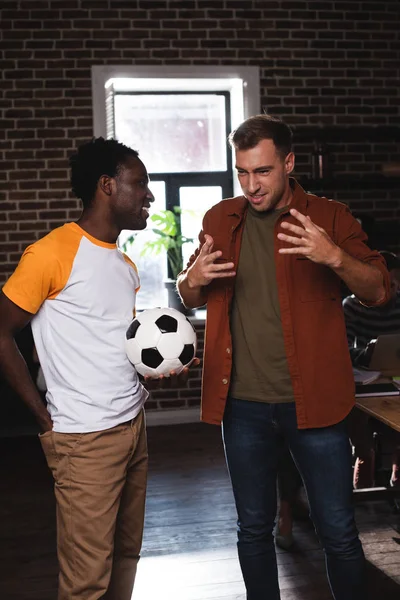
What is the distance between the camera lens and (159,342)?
179 centimetres

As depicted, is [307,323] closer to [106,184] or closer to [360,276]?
[360,276]

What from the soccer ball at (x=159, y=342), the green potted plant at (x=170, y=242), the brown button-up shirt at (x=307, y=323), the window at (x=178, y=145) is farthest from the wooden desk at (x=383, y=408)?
the window at (x=178, y=145)

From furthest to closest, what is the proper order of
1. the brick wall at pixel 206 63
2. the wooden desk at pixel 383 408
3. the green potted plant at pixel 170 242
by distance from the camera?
1. the green potted plant at pixel 170 242
2. the brick wall at pixel 206 63
3. the wooden desk at pixel 383 408

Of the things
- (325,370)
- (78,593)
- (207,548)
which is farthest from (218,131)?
(78,593)

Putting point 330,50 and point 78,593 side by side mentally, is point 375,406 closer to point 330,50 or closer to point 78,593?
point 78,593

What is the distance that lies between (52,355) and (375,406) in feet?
3.59

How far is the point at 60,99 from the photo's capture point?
5117mm

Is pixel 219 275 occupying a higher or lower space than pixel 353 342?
higher

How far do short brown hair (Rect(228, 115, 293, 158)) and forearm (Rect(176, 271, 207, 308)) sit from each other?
0.40 m

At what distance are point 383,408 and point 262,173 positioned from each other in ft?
2.87

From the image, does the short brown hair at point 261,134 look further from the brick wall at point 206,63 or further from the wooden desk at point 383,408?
the brick wall at point 206,63

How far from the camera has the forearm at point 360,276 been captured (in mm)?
1747

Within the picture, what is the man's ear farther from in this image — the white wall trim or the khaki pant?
the white wall trim

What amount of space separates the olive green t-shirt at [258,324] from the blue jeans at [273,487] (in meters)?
0.05
